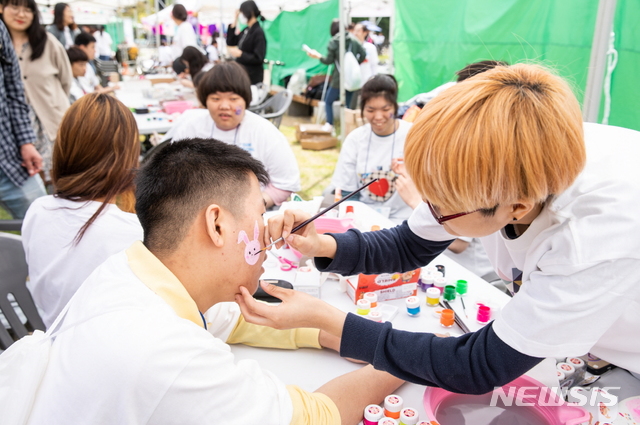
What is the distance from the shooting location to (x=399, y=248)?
157cm

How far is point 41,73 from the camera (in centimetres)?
356

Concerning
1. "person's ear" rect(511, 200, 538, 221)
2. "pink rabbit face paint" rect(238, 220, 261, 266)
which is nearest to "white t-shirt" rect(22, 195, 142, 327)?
"pink rabbit face paint" rect(238, 220, 261, 266)

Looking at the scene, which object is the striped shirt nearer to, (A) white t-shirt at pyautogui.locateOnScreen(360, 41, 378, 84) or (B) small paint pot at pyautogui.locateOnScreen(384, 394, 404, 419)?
(B) small paint pot at pyautogui.locateOnScreen(384, 394, 404, 419)

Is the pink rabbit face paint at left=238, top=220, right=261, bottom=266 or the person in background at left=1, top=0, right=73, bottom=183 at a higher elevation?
the person in background at left=1, top=0, right=73, bottom=183

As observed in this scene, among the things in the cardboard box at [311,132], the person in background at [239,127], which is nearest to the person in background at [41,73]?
the person in background at [239,127]

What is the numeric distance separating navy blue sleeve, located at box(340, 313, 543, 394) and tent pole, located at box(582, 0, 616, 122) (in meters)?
2.20

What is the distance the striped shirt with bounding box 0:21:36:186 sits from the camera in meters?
2.91

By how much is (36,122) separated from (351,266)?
3.14 meters

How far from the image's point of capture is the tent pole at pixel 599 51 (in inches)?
106

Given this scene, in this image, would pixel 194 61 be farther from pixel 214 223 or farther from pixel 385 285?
pixel 214 223

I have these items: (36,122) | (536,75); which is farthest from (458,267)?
(36,122)

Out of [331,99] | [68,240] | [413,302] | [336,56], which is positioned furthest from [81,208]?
[331,99]

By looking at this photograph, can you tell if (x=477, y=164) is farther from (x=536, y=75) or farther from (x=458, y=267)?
(x=458, y=267)

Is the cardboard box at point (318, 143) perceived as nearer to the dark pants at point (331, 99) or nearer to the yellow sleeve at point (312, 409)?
the dark pants at point (331, 99)
